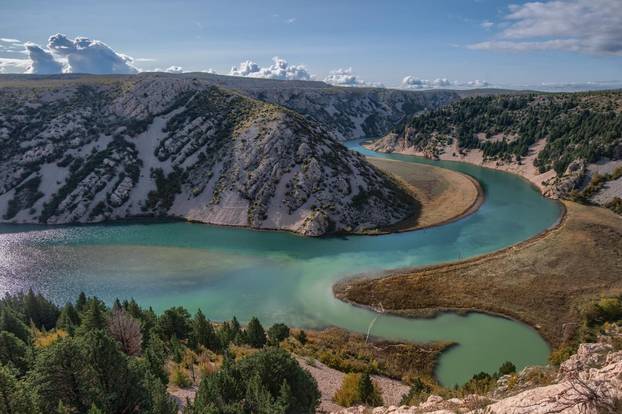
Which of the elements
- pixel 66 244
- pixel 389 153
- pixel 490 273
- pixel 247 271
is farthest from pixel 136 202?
pixel 389 153

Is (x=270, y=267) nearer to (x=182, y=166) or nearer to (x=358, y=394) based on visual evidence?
(x=358, y=394)

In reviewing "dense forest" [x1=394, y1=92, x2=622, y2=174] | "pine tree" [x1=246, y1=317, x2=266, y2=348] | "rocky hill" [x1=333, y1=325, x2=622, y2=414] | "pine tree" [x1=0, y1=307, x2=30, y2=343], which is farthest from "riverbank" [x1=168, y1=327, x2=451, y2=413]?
"dense forest" [x1=394, y1=92, x2=622, y2=174]

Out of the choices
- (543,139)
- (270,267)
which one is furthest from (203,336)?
(543,139)

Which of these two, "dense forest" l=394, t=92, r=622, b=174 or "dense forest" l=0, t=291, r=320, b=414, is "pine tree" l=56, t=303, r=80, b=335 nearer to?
"dense forest" l=0, t=291, r=320, b=414

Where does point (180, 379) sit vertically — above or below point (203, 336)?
above

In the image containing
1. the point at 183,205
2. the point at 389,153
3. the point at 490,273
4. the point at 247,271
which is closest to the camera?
the point at 490,273

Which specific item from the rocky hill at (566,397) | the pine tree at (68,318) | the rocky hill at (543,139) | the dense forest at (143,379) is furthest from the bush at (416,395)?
the rocky hill at (543,139)

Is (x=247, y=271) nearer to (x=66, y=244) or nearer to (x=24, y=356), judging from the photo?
(x=24, y=356)
